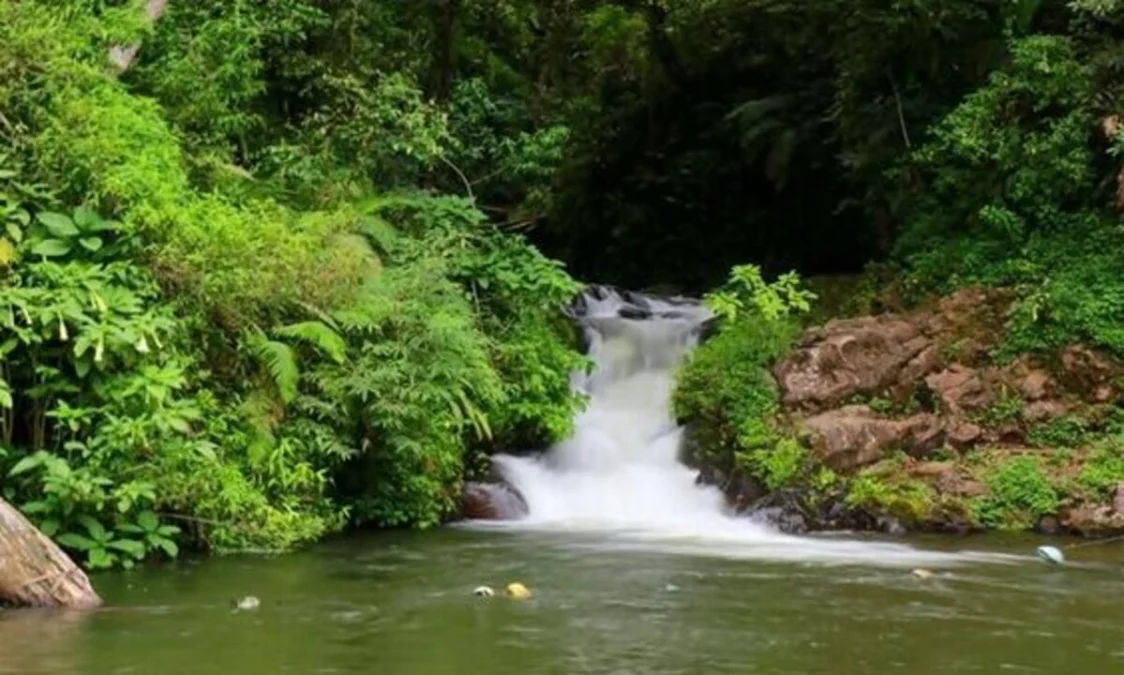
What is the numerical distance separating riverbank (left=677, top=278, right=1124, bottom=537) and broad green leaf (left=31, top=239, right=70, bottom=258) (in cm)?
718

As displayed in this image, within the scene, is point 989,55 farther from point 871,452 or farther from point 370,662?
point 370,662

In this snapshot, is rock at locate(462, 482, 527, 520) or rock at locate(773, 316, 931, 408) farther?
rock at locate(773, 316, 931, 408)

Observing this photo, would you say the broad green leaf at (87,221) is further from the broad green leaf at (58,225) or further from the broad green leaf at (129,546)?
the broad green leaf at (129,546)

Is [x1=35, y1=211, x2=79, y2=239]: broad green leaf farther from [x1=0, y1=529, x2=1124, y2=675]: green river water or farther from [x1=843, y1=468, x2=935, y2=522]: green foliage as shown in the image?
[x1=843, y1=468, x2=935, y2=522]: green foliage

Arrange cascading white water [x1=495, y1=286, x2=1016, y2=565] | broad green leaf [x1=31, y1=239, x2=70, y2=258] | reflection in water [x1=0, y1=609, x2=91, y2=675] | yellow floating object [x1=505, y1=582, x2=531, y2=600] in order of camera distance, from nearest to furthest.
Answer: reflection in water [x1=0, y1=609, x2=91, y2=675] < yellow floating object [x1=505, y1=582, x2=531, y2=600] < broad green leaf [x1=31, y1=239, x2=70, y2=258] < cascading white water [x1=495, y1=286, x2=1016, y2=565]

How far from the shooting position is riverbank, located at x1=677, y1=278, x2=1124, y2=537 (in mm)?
13883

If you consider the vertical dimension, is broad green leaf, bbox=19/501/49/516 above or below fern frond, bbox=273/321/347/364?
below

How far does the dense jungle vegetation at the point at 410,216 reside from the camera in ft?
36.3

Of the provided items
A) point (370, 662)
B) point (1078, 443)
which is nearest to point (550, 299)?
point (1078, 443)

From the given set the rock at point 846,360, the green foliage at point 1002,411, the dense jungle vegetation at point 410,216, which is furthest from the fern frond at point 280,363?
the green foliage at point 1002,411

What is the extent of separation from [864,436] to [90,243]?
7929 millimetres

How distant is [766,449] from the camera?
15.0 metres

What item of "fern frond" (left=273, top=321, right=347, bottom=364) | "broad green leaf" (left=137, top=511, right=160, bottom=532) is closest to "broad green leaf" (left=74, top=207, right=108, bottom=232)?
"fern frond" (left=273, top=321, right=347, bottom=364)

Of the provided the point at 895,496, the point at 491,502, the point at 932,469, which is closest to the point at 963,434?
the point at 932,469
